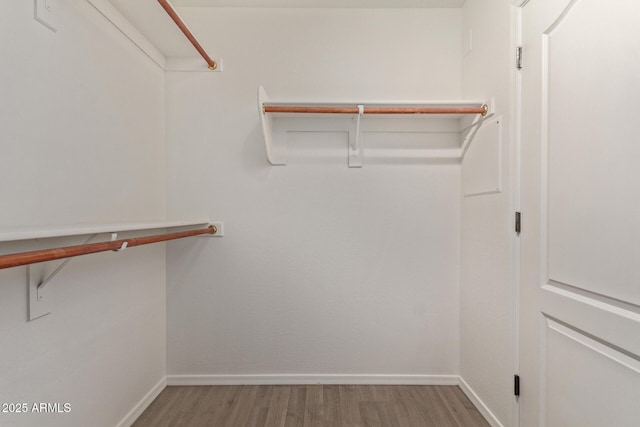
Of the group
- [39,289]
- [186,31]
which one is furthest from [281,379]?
[186,31]

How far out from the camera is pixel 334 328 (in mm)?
2094

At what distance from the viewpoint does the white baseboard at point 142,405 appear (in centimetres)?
165

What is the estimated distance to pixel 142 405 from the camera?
1.79 metres

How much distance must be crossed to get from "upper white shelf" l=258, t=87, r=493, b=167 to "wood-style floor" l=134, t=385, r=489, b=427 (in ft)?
4.64

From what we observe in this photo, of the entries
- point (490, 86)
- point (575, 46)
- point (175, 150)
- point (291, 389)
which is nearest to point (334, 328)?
point (291, 389)

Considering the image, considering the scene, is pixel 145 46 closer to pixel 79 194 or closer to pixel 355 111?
pixel 79 194

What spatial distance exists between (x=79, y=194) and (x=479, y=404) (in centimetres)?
223

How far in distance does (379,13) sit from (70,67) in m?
1.73

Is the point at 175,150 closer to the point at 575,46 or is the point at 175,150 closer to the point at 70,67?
the point at 70,67

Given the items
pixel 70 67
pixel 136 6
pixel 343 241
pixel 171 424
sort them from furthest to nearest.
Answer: pixel 343 241 → pixel 171 424 → pixel 136 6 → pixel 70 67

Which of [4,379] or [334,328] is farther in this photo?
[334,328]

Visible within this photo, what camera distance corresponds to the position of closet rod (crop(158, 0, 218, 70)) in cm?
142

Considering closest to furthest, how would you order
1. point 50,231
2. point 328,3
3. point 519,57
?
1. point 50,231
2. point 519,57
3. point 328,3

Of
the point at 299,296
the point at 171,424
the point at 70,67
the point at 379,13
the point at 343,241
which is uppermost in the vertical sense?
the point at 379,13
